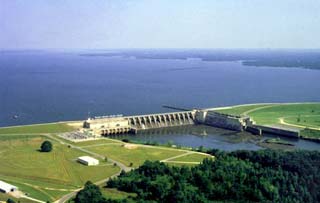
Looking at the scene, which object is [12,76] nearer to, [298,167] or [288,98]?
[288,98]

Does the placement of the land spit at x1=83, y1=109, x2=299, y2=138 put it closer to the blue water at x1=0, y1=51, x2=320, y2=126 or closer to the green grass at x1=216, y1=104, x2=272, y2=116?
the green grass at x1=216, y1=104, x2=272, y2=116

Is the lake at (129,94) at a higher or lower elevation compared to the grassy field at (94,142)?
higher

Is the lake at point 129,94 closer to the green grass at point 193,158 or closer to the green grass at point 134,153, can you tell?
the green grass at point 193,158

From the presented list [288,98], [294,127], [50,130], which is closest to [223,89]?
[288,98]

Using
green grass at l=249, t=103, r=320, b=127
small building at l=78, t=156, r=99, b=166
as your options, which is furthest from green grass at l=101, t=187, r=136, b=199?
green grass at l=249, t=103, r=320, b=127

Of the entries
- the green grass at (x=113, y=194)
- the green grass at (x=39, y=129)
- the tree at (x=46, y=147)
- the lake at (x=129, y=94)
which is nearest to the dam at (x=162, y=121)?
the green grass at (x=39, y=129)

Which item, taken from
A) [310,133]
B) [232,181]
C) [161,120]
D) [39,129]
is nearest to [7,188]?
[232,181]
